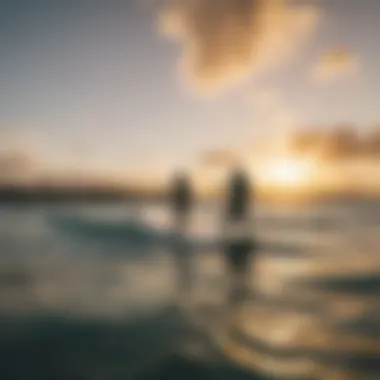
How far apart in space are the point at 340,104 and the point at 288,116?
166 mm

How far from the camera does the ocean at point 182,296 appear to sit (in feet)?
4.68

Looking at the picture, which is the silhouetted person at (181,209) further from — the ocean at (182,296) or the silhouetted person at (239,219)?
the silhouetted person at (239,219)

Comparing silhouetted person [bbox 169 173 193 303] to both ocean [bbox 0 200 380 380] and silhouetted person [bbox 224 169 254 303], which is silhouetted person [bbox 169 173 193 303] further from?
silhouetted person [bbox 224 169 254 303]

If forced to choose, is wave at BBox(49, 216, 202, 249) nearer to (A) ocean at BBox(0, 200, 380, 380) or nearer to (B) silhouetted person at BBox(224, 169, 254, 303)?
(A) ocean at BBox(0, 200, 380, 380)

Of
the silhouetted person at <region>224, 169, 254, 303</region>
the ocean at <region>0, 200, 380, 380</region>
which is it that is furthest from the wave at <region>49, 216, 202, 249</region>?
the silhouetted person at <region>224, 169, 254, 303</region>

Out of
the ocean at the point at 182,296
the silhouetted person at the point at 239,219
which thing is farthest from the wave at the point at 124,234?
the silhouetted person at the point at 239,219

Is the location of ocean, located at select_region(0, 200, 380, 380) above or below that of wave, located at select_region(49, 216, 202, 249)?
below

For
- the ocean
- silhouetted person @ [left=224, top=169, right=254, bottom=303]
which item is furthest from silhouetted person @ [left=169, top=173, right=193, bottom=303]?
silhouetted person @ [left=224, top=169, right=254, bottom=303]

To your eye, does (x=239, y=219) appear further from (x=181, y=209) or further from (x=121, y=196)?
(x=121, y=196)

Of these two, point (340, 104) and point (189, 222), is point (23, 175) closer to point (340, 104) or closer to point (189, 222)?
point (189, 222)

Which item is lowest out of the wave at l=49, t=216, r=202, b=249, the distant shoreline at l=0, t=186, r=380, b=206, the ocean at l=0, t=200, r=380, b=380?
the ocean at l=0, t=200, r=380, b=380

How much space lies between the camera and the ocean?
4.68 ft

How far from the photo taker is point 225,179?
152 centimetres

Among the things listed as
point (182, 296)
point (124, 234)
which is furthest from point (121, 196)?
point (182, 296)
